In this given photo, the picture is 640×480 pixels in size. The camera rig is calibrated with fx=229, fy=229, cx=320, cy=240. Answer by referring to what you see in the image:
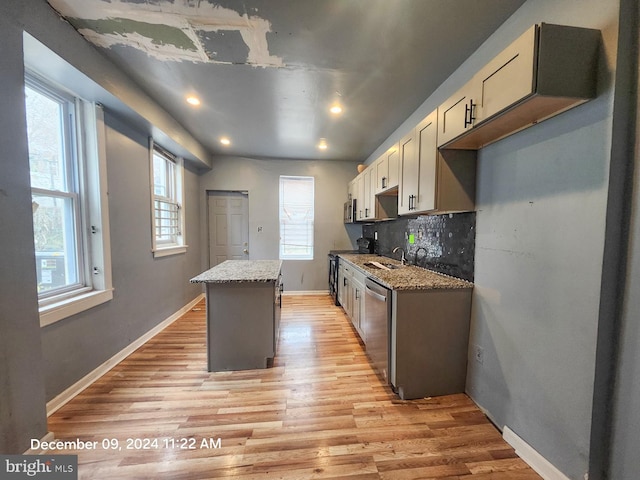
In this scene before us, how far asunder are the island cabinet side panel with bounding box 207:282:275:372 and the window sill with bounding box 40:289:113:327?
0.98 meters

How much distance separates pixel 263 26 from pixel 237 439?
9.12 feet

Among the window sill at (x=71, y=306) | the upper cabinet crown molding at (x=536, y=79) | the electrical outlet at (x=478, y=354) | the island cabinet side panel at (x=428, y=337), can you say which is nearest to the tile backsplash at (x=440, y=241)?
the island cabinet side panel at (x=428, y=337)

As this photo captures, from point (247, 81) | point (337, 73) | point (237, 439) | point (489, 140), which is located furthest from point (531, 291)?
point (247, 81)

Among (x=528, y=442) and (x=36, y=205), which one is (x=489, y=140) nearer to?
(x=528, y=442)

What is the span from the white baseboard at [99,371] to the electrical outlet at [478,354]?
319 cm

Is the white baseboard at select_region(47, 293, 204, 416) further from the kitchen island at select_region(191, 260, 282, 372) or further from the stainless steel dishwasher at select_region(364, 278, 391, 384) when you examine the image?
the stainless steel dishwasher at select_region(364, 278, 391, 384)

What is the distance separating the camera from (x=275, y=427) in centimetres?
159

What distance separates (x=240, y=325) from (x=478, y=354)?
205 cm

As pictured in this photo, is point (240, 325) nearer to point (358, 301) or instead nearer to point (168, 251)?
point (358, 301)

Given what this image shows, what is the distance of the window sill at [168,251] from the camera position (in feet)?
10.2

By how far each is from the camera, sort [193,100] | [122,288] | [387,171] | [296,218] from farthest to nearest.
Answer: [296,218] → [387,171] → [193,100] → [122,288]

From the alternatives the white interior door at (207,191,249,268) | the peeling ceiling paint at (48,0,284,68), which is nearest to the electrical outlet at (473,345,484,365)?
the peeling ceiling paint at (48,0,284,68)

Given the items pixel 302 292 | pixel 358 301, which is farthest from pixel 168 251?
pixel 358 301

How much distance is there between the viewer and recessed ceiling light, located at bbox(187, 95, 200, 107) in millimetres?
2525
